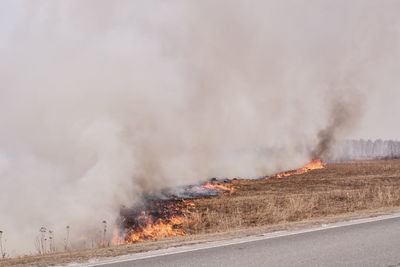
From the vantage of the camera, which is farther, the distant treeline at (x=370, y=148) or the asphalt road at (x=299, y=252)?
the distant treeline at (x=370, y=148)

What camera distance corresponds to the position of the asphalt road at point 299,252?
464cm

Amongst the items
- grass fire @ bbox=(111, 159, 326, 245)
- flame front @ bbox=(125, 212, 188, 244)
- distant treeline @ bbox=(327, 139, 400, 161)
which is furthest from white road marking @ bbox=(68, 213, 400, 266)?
distant treeline @ bbox=(327, 139, 400, 161)

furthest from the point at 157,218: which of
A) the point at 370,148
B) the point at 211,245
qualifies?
the point at 370,148

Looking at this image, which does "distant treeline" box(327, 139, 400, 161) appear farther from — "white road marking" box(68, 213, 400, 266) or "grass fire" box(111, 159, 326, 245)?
"white road marking" box(68, 213, 400, 266)

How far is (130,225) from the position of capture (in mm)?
12852

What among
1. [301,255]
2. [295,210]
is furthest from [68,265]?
[295,210]

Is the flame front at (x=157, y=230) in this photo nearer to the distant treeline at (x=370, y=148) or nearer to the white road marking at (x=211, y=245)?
the white road marking at (x=211, y=245)

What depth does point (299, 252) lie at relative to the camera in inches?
203

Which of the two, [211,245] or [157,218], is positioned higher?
[211,245]

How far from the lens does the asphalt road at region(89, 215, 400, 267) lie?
464 cm

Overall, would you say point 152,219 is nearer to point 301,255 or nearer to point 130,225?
point 130,225

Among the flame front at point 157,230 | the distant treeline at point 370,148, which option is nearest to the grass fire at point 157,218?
the flame front at point 157,230

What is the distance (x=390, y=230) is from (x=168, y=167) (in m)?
18.9

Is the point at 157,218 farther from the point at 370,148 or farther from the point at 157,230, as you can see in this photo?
the point at 370,148
